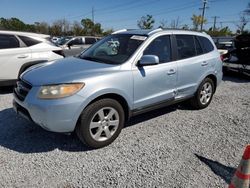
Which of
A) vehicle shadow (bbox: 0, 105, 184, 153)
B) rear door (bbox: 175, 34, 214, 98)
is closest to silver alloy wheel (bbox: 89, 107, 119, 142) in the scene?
vehicle shadow (bbox: 0, 105, 184, 153)

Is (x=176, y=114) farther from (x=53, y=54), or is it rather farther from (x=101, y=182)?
(x=53, y=54)

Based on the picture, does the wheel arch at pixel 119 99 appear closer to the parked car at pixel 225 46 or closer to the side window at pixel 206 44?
the side window at pixel 206 44

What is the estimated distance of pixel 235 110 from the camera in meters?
5.25

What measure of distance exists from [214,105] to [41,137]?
12.6ft

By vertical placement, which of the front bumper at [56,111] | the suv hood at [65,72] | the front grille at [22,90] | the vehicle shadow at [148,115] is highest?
the suv hood at [65,72]

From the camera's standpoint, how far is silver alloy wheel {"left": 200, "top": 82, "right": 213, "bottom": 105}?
16.6 feet

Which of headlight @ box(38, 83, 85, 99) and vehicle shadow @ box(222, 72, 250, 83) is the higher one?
headlight @ box(38, 83, 85, 99)

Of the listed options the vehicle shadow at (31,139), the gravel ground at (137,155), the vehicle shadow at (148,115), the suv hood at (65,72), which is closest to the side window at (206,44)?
the vehicle shadow at (148,115)

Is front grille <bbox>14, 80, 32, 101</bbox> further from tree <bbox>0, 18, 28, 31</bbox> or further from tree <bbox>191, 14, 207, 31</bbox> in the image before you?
tree <bbox>0, 18, 28, 31</bbox>

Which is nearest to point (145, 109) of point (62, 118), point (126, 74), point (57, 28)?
point (126, 74)

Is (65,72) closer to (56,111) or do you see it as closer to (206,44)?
(56,111)

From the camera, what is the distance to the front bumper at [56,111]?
9.86ft

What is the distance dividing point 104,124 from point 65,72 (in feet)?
3.02

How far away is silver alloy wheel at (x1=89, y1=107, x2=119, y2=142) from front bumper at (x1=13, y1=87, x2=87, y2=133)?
296mm
